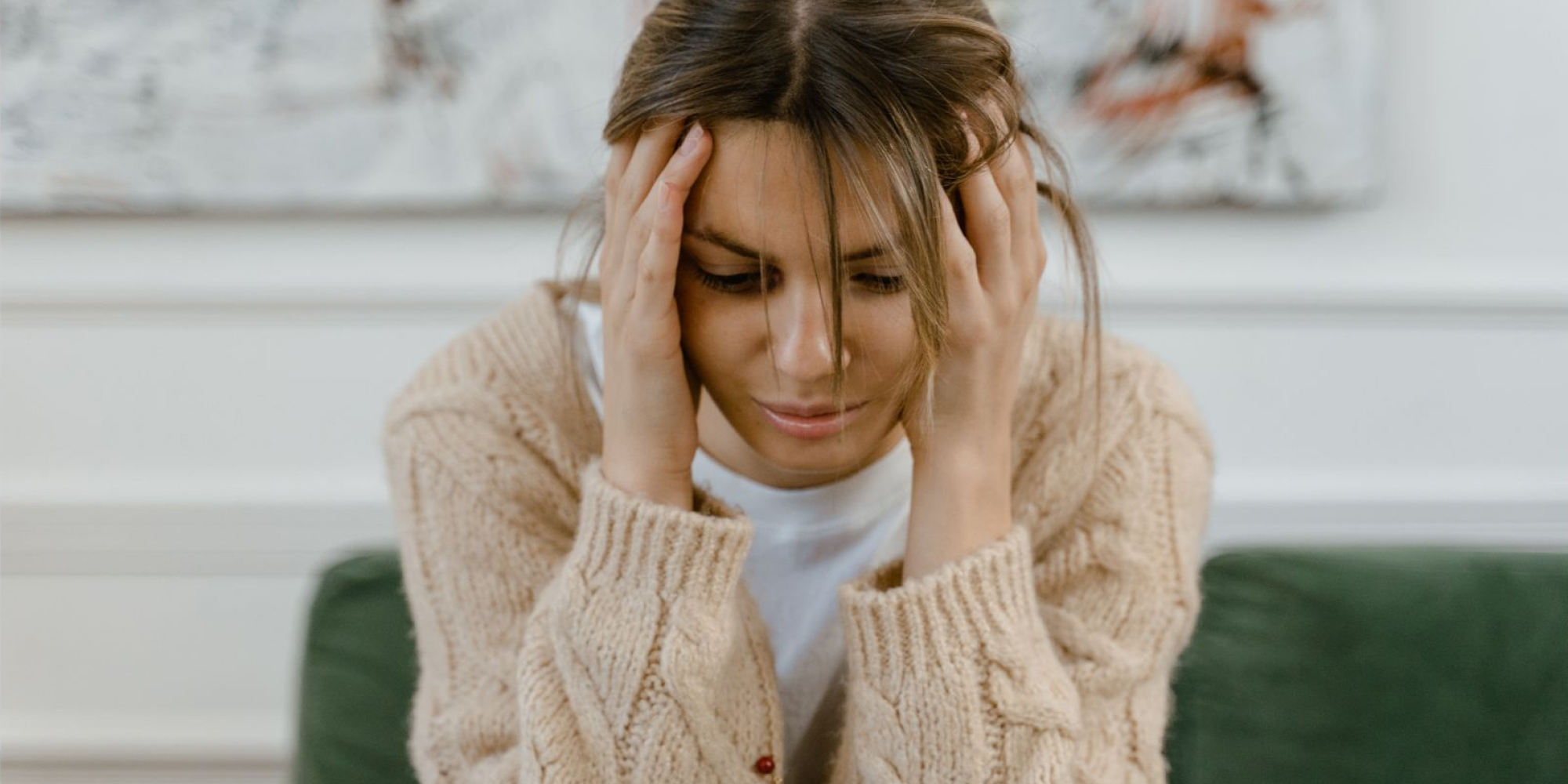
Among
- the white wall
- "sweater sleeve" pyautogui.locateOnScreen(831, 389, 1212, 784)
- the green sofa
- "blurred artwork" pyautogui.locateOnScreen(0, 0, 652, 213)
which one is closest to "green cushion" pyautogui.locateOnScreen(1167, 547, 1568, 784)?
the green sofa

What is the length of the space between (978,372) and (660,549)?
289mm

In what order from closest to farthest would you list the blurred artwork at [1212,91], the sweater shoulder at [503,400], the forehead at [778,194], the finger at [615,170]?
the forehead at [778,194] < the finger at [615,170] < the sweater shoulder at [503,400] < the blurred artwork at [1212,91]

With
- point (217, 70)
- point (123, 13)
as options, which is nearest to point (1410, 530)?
point (217, 70)

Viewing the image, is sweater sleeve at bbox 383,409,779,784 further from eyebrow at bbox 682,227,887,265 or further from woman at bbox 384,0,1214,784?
eyebrow at bbox 682,227,887,265

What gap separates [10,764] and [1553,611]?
2199 mm

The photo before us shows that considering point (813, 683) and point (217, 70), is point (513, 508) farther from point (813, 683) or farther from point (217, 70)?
point (217, 70)

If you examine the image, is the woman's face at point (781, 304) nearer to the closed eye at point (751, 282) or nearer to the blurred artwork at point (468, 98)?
the closed eye at point (751, 282)

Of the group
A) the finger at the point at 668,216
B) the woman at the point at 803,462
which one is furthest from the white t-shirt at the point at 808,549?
the finger at the point at 668,216

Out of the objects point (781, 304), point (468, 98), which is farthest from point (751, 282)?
point (468, 98)

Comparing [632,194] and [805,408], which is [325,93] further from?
[805,408]

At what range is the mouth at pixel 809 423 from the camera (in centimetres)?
96

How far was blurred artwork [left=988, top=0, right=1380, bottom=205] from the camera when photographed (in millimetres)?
1768

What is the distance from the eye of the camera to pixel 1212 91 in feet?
5.84

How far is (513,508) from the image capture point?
1.06 m
